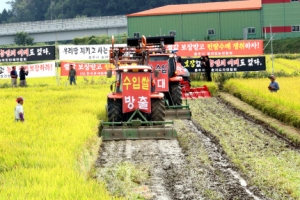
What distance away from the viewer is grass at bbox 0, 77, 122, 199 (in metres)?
7.24

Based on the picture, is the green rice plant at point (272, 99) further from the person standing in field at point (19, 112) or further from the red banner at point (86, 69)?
the red banner at point (86, 69)

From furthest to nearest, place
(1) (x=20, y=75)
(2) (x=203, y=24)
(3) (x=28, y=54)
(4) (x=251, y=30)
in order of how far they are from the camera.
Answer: (2) (x=203, y=24), (4) (x=251, y=30), (3) (x=28, y=54), (1) (x=20, y=75)

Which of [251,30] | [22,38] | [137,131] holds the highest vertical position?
[22,38]

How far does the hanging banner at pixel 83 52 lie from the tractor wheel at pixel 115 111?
15895 millimetres

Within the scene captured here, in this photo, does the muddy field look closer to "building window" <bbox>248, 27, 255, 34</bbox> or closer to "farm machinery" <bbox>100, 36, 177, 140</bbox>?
"farm machinery" <bbox>100, 36, 177, 140</bbox>

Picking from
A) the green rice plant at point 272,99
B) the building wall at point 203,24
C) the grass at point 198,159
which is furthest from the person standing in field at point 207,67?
the building wall at point 203,24

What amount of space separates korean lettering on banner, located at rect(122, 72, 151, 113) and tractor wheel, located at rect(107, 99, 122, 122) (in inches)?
8.0

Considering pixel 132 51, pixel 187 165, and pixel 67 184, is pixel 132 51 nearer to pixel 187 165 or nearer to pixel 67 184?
pixel 187 165

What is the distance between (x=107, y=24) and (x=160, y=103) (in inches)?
2067

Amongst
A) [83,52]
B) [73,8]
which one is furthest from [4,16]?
[83,52]

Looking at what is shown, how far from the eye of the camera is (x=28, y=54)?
30250 millimetres

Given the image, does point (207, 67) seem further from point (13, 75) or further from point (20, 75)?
point (13, 75)

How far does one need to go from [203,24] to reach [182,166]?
4141 centimetres

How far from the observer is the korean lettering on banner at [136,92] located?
46.0ft
